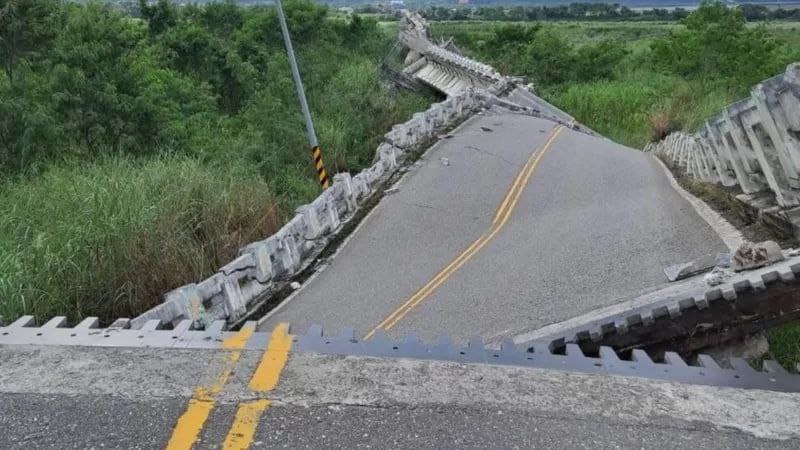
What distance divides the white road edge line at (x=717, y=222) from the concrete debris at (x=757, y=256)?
153cm

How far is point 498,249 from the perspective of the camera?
10.2 metres

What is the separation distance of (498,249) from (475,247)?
1.20 feet

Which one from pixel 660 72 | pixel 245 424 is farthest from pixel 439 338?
pixel 660 72

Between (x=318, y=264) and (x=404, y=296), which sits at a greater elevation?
(x=318, y=264)

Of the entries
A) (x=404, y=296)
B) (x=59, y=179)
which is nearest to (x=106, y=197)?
(x=59, y=179)

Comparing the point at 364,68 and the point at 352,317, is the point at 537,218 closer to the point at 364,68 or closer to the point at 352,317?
the point at 352,317

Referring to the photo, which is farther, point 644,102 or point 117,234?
point 644,102

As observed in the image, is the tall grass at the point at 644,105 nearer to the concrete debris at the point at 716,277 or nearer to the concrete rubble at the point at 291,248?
the concrete rubble at the point at 291,248

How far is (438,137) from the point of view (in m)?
18.0

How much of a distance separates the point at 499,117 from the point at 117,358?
63.3 ft

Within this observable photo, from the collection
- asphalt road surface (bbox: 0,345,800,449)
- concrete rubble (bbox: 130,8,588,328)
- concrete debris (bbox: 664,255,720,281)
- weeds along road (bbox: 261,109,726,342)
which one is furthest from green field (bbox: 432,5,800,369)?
asphalt road surface (bbox: 0,345,800,449)

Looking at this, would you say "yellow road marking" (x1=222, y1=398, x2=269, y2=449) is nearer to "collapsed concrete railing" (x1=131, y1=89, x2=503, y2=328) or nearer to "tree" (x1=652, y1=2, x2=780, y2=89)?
"collapsed concrete railing" (x1=131, y1=89, x2=503, y2=328)

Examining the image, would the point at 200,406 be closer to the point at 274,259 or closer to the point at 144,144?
the point at 274,259

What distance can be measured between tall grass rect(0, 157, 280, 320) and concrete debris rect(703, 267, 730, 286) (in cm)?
539
